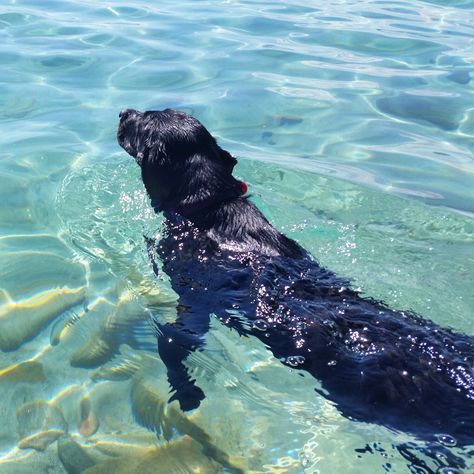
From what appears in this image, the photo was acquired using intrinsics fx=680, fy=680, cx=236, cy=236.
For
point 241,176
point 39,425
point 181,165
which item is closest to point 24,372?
point 39,425

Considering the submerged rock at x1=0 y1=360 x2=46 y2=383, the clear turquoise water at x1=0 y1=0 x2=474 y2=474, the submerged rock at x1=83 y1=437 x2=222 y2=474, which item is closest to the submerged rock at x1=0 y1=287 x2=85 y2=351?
the clear turquoise water at x1=0 y1=0 x2=474 y2=474

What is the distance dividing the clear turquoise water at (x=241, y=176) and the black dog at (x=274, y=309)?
156 millimetres

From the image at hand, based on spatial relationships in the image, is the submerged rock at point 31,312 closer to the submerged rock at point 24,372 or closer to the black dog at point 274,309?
the submerged rock at point 24,372

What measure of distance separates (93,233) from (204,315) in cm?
149

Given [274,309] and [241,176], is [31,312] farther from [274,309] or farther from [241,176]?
[241,176]

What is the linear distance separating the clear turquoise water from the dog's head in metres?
0.49

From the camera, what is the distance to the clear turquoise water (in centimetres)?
351

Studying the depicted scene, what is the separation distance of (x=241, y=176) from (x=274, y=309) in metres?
2.76

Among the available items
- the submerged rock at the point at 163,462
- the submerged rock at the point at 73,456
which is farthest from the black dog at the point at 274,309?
the submerged rock at the point at 73,456

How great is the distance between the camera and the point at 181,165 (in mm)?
4961

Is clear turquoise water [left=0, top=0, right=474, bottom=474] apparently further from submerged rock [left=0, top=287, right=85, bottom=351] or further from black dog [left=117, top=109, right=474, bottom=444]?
black dog [left=117, top=109, right=474, bottom=444]

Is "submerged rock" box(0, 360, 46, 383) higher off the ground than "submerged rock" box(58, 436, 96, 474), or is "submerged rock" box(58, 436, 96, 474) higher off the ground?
"submerged rock" box(0, 360, 46, 383)

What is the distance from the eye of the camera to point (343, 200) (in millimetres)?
6117

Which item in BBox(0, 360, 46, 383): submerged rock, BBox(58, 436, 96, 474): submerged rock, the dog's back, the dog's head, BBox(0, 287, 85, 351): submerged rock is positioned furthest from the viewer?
the dog's head
